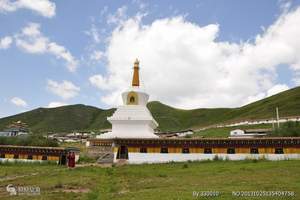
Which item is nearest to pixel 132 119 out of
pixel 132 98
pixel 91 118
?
pixel 132 98

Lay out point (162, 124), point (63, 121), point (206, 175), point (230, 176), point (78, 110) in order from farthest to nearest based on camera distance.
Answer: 1. point (78, 110)
2. point (63, 121)
3. point (162, 124)
4. point (206, 175)
5. point (230, 176)

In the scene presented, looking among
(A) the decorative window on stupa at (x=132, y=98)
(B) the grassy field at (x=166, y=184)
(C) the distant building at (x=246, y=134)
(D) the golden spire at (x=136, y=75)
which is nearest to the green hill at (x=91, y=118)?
(C) the distant building at (x=246, y=134)

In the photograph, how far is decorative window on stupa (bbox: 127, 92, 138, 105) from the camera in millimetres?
38062

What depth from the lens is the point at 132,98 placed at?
125ft

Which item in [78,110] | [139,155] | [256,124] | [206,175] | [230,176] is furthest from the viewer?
[78,110]

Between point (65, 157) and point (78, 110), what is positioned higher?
point (78, 110)

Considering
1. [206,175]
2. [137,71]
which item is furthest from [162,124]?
[206,175]

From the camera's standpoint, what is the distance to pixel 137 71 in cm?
4153

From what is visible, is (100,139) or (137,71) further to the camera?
(137,71)

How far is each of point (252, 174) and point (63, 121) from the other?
113m

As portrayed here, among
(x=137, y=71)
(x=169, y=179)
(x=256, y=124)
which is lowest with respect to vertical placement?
(x=169, y=179)

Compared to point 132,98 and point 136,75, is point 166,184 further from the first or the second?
point 136,75

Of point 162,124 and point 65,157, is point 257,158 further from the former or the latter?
point 162,124

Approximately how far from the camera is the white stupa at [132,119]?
116ft
